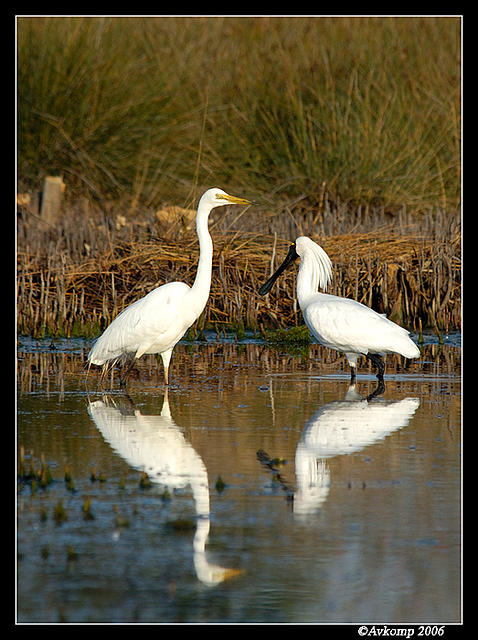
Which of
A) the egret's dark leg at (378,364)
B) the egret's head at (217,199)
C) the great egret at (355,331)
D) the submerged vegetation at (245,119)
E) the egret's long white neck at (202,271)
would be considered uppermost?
the submerged vegetation at (245,119)

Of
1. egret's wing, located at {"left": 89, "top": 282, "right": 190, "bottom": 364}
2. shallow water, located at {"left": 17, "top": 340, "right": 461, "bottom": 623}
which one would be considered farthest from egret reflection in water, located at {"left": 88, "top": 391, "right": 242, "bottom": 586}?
egret's wing, located at {"left": 89, "top": 282, "right": 190, "bottom": 364}

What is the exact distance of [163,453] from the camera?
6.67 metres

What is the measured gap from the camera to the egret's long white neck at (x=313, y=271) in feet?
33.9

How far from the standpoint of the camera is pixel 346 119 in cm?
1756

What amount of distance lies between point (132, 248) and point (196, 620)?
905 cm

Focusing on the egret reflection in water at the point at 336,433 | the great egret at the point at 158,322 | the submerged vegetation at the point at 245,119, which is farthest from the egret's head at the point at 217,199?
the submerged vegetation at the point at 245,119

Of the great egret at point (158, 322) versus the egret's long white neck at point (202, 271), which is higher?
the egret's long white neck at point (202, 271)

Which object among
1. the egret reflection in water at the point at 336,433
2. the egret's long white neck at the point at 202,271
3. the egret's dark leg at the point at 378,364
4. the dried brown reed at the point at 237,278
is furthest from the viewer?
the dried brown reed at the point at 237,278

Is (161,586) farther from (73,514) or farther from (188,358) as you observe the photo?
(188,358)

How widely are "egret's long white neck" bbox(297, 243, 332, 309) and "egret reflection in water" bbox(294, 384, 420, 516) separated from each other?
171 centimetres

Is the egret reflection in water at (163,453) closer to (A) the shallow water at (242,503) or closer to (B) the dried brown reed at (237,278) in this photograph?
(A) the shallow water at (242,503)

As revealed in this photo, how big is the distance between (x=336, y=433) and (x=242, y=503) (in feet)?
5.59

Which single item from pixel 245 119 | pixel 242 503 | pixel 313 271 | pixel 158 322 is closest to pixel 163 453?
pixel 242 503

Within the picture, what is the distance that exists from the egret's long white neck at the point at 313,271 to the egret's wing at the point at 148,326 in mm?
1450
